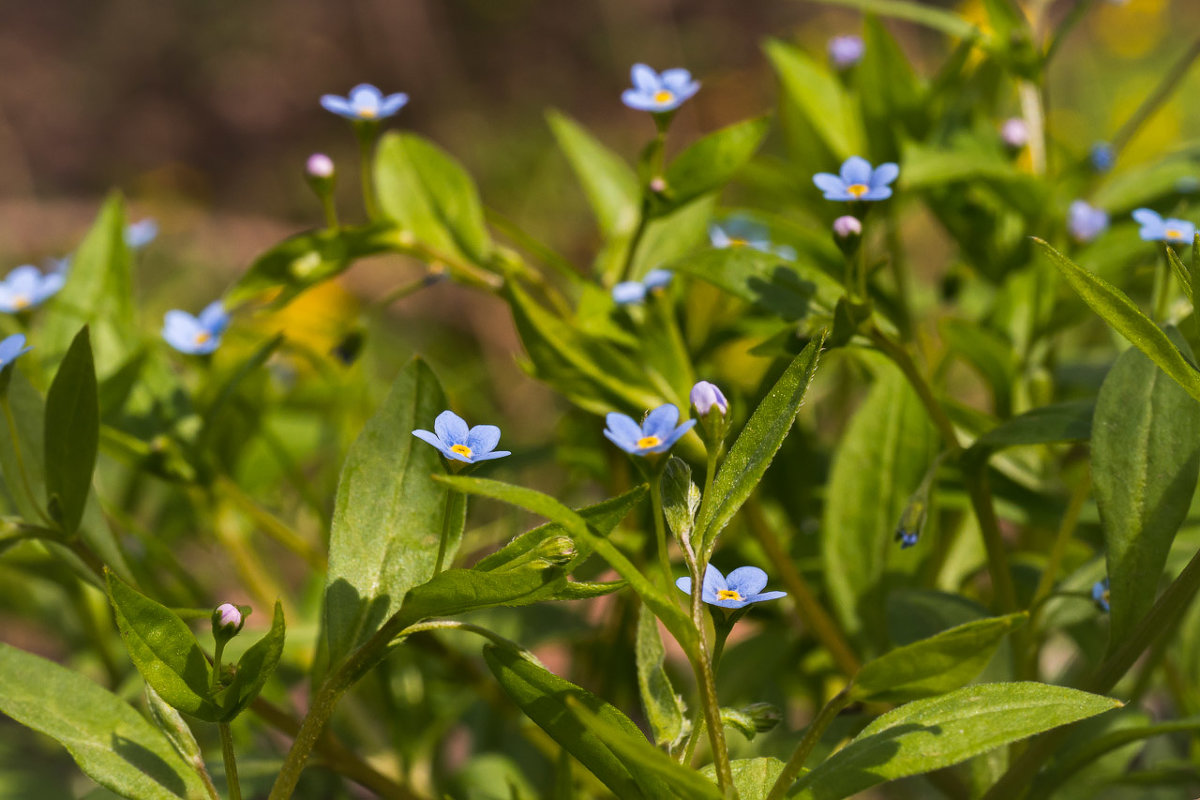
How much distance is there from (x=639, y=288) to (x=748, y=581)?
366 millimetres

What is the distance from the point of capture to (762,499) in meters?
1.21

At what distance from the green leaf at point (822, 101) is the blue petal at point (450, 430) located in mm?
690

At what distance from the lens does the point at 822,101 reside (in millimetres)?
1203

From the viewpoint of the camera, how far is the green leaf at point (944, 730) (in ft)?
1.90

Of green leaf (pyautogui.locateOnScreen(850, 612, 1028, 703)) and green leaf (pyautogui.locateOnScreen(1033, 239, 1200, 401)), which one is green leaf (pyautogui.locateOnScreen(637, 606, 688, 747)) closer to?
green leaf (pyautogui.locateOnScreen(850, 612, 1028, 703))

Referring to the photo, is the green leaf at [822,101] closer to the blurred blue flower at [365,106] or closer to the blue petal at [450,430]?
the blurred blue flower at [365,106]

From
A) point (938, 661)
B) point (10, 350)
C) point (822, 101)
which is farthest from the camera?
point (822, 101)

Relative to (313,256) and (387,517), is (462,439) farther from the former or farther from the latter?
(313,256)

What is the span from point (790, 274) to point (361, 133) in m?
0.41

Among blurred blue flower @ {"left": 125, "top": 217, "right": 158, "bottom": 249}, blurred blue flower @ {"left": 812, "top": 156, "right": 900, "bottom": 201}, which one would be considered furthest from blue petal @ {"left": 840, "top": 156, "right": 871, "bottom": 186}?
blurred blue flower @ {"left": 125, "top": 217, "right": 158, "bottom": 249}

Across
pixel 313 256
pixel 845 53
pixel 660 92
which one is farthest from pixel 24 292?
pixel 845 53

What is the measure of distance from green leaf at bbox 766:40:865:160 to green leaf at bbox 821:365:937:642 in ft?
1.07

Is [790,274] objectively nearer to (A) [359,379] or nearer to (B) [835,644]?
(B) [835,644]

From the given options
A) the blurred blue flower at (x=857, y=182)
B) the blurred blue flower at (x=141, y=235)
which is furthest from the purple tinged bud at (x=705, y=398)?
the blurred blue flower at (x=141, y=235)
